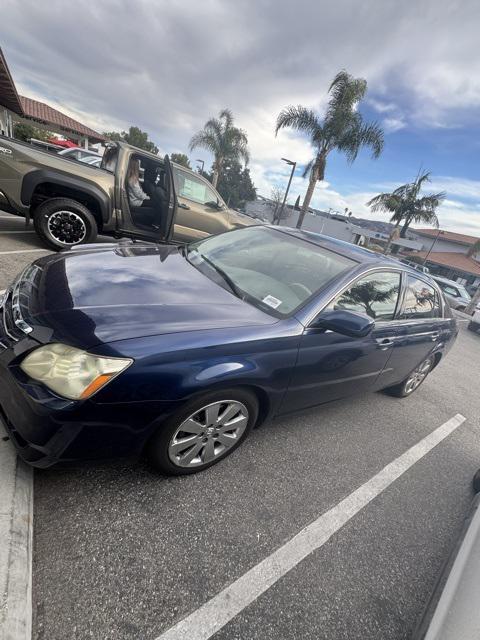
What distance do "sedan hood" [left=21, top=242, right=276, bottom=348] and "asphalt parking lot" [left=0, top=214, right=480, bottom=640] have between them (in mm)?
887

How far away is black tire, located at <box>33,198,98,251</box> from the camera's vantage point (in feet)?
15.8

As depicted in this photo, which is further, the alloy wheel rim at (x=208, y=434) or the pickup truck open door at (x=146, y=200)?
the pickup truck open door at (x=146, y=200)

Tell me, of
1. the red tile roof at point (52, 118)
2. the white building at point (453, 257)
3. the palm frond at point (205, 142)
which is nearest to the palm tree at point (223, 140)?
the palm frond at point (205, 142)

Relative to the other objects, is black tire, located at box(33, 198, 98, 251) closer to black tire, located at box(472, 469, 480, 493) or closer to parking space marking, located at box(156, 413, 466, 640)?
parking space marking, located at box(156, 413, 466, 640)

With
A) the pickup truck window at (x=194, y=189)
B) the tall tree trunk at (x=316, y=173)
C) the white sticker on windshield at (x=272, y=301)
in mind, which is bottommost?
the white sticker on windshield at (x=272, y=301)

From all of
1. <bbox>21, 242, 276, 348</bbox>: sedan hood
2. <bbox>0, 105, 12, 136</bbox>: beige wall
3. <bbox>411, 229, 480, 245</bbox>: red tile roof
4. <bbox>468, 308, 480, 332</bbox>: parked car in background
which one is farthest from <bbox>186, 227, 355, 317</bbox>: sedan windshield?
<bbox>411, 229, 480, 245</bbox>: red tile roof

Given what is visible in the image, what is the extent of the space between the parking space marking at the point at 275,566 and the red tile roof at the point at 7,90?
16474mm

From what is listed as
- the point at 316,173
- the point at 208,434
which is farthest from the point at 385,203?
the point at 208,434

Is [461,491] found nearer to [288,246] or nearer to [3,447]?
[288,246]

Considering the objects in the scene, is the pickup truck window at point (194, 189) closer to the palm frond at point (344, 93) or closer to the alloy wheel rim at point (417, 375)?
the alloy wheel rim at point (417, 375)

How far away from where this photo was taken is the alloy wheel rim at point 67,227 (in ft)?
16.2

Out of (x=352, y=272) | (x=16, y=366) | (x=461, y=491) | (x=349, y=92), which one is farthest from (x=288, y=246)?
(x=349, y=92)

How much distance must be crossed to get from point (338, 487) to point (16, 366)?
88.5 inches

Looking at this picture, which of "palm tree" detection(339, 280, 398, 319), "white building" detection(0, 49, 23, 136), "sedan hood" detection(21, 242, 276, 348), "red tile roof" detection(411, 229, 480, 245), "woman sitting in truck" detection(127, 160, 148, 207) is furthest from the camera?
"red tile roof" detection(411, 229, 480, 245)
